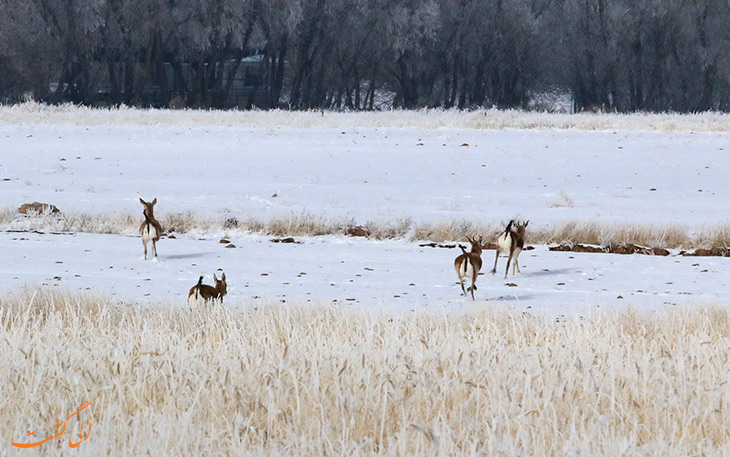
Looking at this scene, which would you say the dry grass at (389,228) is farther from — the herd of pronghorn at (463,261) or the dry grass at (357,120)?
the dry grass at (357,120)

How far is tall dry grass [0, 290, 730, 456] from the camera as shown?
431cm

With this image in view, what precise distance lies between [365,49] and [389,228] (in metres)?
45.9

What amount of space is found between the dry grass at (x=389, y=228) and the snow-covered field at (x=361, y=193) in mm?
274

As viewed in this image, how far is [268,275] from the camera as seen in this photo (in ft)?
37.8

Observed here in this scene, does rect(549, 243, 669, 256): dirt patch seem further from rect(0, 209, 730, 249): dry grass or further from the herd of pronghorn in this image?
the herd of pronghorn

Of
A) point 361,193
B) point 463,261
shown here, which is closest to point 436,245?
point 463,261

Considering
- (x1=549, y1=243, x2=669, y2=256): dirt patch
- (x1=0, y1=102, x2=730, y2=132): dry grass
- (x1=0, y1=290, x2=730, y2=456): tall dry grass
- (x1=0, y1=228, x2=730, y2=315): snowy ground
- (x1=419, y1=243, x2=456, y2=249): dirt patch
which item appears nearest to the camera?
(x1=0, y1=290, x2=730, y2=456): tall dry grass

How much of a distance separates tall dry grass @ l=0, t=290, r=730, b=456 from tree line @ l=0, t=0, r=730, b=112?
4438 cm

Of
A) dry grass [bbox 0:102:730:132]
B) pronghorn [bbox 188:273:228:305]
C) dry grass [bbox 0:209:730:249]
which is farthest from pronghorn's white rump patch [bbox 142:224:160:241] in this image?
dry grass [bbox 0:102:730:132]

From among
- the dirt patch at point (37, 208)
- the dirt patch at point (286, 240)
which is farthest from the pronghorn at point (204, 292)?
the dirt patch at point (37, 208)

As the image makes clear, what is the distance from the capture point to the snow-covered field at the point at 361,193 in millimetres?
10805

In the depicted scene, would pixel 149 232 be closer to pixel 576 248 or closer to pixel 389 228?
pixel 389 228

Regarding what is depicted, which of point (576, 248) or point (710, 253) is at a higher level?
point (710, 253)

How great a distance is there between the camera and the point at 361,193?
62.8 feet
